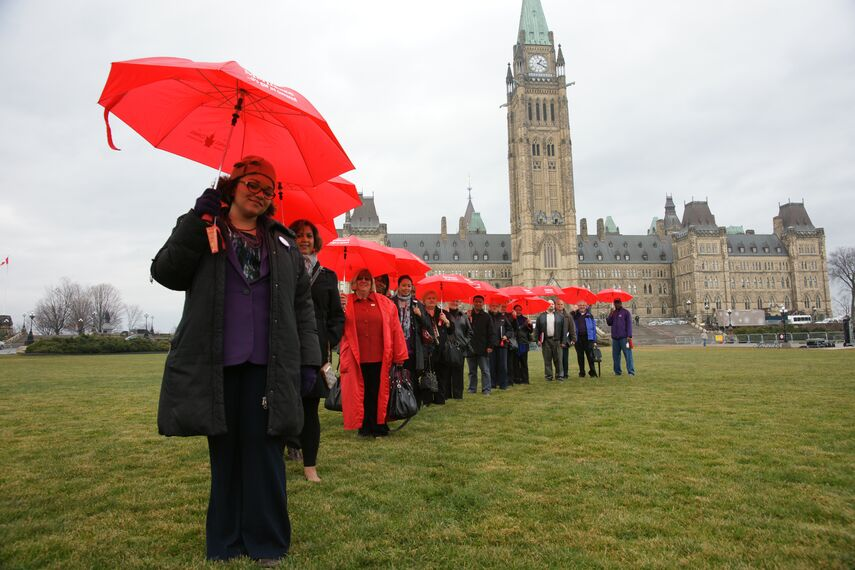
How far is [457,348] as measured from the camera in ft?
38.8

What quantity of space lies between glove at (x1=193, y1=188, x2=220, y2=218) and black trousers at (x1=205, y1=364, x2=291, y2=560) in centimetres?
96

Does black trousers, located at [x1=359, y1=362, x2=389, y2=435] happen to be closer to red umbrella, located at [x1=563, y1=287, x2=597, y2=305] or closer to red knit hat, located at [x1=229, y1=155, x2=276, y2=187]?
red knit hat, located at [x1=229, y1=155, x2=276, y2=187]

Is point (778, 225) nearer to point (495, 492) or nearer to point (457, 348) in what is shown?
point (457, 348)

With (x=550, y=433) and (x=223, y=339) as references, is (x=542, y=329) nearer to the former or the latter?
(x=550, y=433)

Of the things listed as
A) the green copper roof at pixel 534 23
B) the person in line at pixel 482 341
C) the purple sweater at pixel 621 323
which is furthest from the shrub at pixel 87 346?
the green copper roof at pixel 534 23

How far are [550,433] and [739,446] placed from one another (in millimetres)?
2246

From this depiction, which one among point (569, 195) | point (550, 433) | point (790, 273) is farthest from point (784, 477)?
point (790, 273)

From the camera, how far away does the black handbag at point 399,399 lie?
7.55 m

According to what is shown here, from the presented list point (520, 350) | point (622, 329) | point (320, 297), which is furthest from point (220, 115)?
point (622, 329)

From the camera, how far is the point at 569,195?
92562 mm

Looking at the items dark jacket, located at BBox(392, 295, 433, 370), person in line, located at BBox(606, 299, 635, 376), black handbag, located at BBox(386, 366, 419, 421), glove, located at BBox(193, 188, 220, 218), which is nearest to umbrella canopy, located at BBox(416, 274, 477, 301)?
person in line, located at BBox(606, 299, 635, 376)

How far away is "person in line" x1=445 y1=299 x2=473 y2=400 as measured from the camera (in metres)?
11.5

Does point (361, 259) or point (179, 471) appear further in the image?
point (361, 259)

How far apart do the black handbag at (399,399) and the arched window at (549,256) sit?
286 feet
